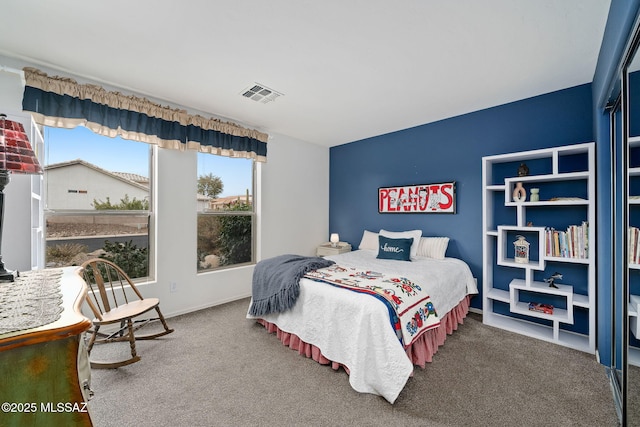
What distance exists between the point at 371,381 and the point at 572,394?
1378mm

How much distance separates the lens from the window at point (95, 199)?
98.9 inches

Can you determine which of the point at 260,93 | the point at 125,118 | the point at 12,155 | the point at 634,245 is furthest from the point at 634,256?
the point at 125,118

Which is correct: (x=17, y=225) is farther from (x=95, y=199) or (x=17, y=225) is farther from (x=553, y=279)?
(x=553, y=279)

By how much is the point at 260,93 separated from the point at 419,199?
2590mm

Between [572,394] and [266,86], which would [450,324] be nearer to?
[572,394]

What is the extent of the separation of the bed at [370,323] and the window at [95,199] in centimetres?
166

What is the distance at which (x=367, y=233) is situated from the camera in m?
4.28

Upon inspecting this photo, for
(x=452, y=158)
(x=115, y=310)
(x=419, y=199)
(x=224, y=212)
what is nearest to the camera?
(x=115, y=310)

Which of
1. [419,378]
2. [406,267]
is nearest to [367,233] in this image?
[406,267]

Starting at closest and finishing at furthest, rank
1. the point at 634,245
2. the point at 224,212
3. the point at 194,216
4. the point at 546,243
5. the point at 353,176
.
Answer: the point at 634,245 < the point at 546,243 < the point at 194,216 < the point at 224,212 < the point at 353,176

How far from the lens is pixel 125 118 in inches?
106

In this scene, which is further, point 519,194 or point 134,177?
point 134,177

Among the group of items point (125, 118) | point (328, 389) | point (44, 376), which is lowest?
point (328, 389)

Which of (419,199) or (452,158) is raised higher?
(452,158)
